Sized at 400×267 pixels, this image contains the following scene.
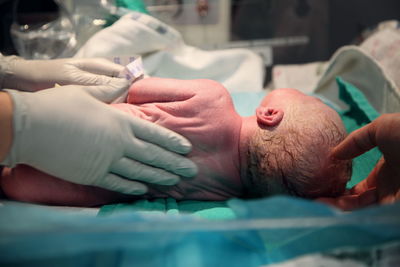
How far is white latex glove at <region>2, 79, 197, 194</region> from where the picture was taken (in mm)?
772

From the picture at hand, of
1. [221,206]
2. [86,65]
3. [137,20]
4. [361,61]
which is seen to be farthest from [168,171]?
[361,61]

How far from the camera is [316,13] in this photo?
1886 mm

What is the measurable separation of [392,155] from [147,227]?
61cm

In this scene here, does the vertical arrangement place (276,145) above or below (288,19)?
below

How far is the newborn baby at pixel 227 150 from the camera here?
90 cm

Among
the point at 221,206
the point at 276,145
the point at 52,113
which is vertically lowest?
the point at 221,206

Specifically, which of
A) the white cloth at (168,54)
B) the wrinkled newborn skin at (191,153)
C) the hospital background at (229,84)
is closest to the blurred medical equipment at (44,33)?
the hospital background at (229,84)

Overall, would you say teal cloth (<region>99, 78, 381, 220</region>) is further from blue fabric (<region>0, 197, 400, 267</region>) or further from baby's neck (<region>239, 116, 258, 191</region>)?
blue fabric (<region>0, 197, 400, 267</region>)

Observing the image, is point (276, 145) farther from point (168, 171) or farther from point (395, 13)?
point (395, 13)

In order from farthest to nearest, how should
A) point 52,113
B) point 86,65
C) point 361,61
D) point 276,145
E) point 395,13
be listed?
point 395,13, point 361,61, point 86,65, point 276,145, point 52,113

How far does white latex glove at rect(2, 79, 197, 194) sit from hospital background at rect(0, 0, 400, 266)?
87 millimetres

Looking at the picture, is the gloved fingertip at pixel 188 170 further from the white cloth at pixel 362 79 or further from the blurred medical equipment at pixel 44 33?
the blurred medical equipment at pixel 44 33

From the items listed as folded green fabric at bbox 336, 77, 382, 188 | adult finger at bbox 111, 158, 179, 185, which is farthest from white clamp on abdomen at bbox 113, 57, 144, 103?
folded green fabric at bbox 336, 77, 382, 188

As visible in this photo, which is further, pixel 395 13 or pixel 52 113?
pixel 395 13
